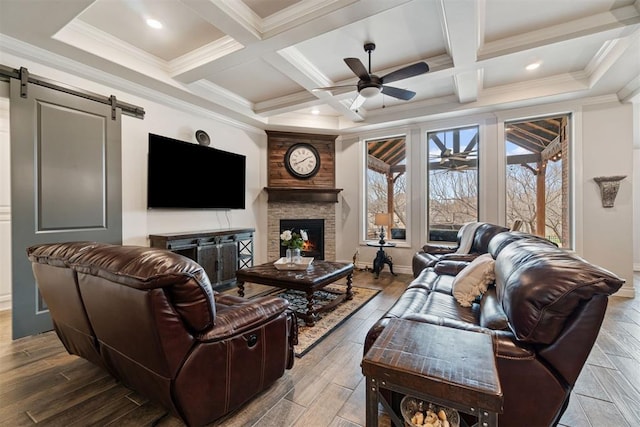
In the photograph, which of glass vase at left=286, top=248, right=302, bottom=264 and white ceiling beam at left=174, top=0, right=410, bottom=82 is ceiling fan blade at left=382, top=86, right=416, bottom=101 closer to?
white ceiling beam at left=174, top=0, right=410, bottom=82

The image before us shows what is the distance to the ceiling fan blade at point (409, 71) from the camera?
276cm

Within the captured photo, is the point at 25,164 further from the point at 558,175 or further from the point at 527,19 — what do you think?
the point at 558,175

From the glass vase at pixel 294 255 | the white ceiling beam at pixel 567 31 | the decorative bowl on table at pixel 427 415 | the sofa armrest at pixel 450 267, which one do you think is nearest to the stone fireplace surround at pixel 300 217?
the glass vase at pixel 294 255

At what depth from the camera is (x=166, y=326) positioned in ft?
4.20

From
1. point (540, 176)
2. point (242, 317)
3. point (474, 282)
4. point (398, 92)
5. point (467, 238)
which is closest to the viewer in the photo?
point (242, 317)

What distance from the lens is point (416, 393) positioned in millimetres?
1021

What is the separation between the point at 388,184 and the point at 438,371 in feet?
16.2

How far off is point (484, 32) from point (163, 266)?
11.7 feet

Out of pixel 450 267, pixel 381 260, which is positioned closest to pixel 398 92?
pixel 450 267

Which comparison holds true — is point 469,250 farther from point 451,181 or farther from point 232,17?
point 232,17

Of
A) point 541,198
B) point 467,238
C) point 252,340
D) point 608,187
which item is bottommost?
point 252,340

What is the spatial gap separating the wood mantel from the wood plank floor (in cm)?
336

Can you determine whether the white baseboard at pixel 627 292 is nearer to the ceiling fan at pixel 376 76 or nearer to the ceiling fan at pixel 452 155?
the ceiling fan at pixel 452 155

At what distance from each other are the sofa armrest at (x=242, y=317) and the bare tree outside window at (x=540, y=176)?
447 centimetres
